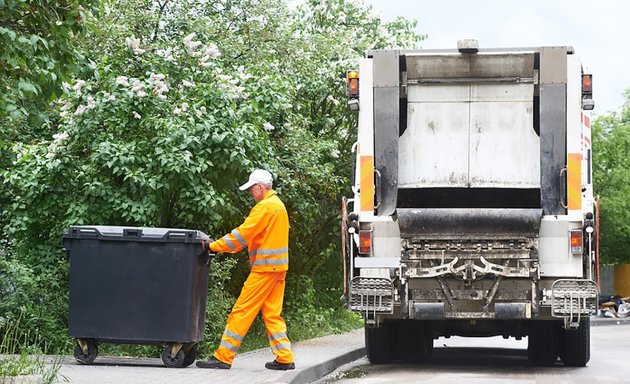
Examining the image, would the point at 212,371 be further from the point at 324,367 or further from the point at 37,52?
the point at 37,52

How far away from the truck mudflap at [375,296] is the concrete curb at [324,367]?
0.70m

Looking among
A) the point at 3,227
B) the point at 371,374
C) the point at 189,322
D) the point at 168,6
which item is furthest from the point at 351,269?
the point at 168,6

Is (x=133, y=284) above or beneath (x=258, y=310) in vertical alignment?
above

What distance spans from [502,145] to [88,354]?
13.1 ft

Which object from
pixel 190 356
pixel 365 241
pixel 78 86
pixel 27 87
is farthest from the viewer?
pixel 78 86

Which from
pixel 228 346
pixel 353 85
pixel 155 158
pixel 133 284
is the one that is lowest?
pixel 228 346

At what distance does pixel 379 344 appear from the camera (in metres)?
11.9

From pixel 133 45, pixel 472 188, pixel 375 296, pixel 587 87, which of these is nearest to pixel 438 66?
pixel 472 188

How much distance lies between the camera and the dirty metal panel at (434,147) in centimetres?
1059

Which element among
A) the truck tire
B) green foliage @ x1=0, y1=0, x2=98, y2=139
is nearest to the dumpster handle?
green foliage @ x1=0, y1=0, x2=98, y2=139

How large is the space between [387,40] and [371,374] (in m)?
10.2

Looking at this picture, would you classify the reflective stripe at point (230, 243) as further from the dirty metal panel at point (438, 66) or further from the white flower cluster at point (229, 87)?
the white flower cluster at point (229, 87)

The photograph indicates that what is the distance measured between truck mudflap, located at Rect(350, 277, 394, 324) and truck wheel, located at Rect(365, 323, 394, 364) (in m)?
1.36

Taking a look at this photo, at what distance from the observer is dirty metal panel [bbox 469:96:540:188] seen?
34.4 ft
